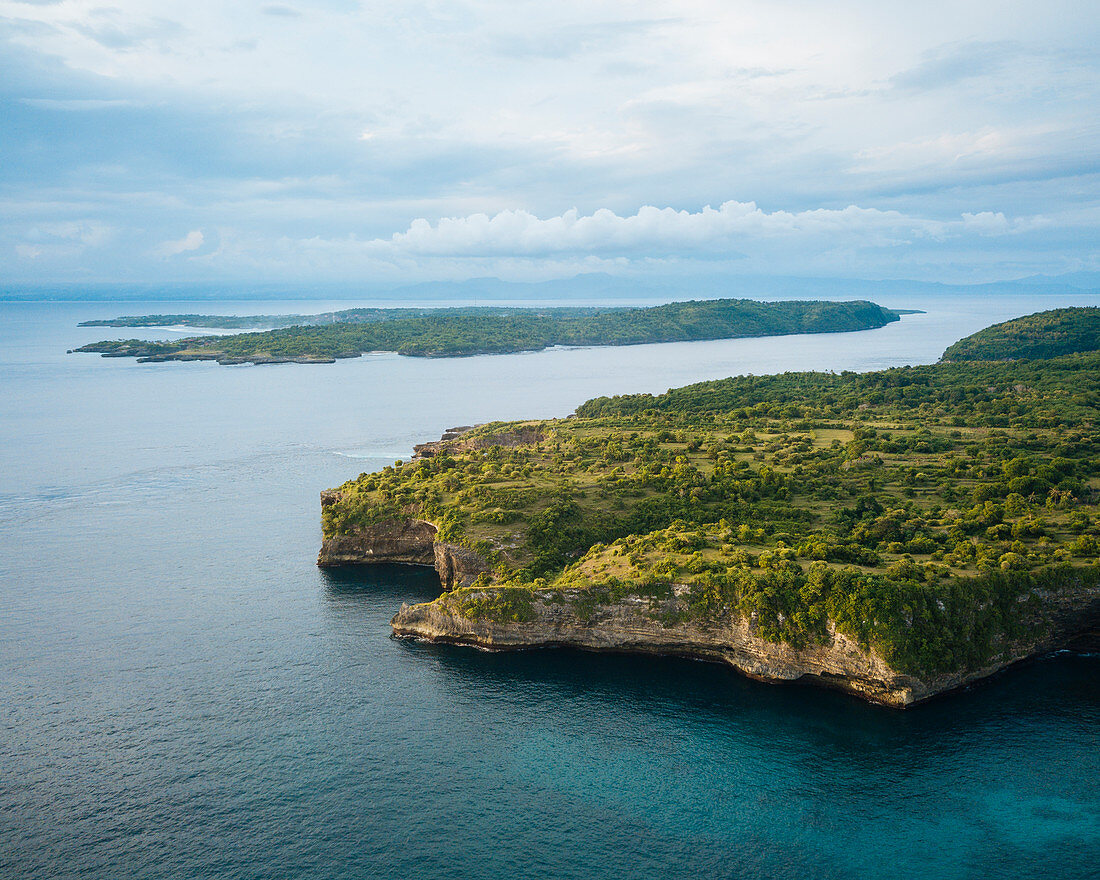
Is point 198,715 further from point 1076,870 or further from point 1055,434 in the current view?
point 1055,434

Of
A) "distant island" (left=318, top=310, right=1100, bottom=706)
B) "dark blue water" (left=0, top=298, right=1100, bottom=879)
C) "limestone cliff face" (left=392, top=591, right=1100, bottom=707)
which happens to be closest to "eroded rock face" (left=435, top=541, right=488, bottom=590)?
"distant island" (left=318, top=310, right=1100, bottom=706)

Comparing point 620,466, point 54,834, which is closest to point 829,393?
point 620,466

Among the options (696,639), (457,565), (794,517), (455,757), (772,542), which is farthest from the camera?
(794,517)

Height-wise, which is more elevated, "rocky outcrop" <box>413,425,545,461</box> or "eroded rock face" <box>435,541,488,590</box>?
"rocky outcrop" <box>413,425,545,461</box>

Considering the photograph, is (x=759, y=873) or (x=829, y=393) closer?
(x=759, y=873)

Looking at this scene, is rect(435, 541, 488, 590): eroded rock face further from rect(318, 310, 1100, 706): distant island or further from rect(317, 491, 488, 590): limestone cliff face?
rect(317, 491, 488, 590): limestone cliff face

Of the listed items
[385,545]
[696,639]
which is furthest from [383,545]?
[696,639]

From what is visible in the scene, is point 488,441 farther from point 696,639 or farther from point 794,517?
point 696,639
